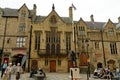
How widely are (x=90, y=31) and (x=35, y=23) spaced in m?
13.2

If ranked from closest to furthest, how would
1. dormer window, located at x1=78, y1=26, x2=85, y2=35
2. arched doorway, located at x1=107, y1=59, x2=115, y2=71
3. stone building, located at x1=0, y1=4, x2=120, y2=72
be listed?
stone building, located at x1=0, y1=4, x2=120, y2=72
arched doorway, located at x1=107, y1=59, x2=115, y2=71
dormer window, located at x1=78, y1=26, x2=85, y2=35

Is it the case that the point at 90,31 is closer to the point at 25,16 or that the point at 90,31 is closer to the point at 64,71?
the point at 64,71

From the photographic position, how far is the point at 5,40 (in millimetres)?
34875

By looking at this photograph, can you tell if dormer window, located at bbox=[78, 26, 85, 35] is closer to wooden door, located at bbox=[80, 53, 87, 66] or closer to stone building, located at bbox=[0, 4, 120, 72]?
stone building, located at bbox=[0, 4, 120, 72]

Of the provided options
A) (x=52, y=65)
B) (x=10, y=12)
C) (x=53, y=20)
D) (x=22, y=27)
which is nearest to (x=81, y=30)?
(x=53, y=20)

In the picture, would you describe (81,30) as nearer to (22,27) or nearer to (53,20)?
(53,20)

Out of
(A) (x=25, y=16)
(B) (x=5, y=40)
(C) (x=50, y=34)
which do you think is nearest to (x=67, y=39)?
(C) (x=50, y=34)

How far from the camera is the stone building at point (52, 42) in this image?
33812mm

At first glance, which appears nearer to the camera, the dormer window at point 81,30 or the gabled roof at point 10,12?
the gabled roof at point 10,12

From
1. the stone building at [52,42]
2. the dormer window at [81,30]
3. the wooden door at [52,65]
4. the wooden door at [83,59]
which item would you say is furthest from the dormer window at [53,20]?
the wooden door at [83,59]

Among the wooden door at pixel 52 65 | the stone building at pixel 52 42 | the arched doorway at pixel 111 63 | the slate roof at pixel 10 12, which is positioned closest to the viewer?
the wooden door at pixel 52 65

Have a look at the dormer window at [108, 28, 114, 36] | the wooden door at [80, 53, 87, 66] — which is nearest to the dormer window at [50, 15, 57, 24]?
the wooden door at [80, 53, 87, 66]

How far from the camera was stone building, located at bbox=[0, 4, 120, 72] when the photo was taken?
1331 inches

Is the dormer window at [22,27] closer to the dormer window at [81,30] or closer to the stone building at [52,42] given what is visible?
the stone building at [52,42]
